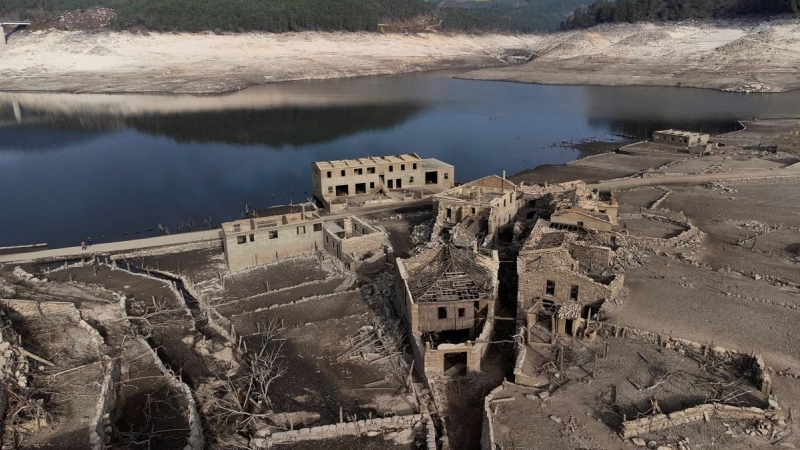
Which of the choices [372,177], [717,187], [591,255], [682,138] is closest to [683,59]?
[682,138]

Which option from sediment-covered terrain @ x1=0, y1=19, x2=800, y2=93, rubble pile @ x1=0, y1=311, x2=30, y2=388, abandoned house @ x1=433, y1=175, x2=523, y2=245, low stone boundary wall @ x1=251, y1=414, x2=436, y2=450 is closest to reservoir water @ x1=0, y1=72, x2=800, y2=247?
sediment-covered terrain @ x1=0, y1=19, x2=800, y2=93

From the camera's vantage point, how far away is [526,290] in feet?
107

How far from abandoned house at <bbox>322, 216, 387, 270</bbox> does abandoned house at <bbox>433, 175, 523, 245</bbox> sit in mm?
5010

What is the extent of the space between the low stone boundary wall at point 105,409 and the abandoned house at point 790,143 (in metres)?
79.9

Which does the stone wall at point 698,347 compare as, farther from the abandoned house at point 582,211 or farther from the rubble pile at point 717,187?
the rubble pile at point 717,187

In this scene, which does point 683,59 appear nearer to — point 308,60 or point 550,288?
point 308,60

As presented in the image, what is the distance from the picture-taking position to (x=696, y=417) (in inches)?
866

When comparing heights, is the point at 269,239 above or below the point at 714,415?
below

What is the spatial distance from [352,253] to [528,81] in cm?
14761

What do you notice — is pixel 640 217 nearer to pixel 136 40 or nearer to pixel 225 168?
pixel 225 168

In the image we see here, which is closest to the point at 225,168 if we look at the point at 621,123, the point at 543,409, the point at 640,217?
the point at 640,217

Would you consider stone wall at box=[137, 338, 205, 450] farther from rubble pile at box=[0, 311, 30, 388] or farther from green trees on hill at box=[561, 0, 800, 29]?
green trees on hill at box=[561, 0, 800, 29]

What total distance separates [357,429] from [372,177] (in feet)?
135

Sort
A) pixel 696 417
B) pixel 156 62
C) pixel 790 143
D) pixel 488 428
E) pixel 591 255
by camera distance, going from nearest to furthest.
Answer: pixel 696 417
pixel 488 428
pixel 591 255
pixel 790 143
pixel 156 62
